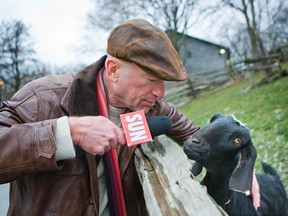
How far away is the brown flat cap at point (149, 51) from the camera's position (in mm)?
1815

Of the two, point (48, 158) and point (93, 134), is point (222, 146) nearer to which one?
point (93, 134)

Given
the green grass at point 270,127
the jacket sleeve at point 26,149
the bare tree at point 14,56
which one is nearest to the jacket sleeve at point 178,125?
the jacket sleeve at point 26,149

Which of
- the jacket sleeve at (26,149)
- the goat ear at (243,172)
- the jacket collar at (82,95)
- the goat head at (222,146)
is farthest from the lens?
the goat head at (222,146)

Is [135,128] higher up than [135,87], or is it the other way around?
[135,87]

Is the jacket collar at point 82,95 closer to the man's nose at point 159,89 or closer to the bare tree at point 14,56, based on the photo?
the man's nose at point 159,89

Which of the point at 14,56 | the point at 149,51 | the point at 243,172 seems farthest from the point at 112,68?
the point at 14,56

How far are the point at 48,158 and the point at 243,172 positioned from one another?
4.44 feet

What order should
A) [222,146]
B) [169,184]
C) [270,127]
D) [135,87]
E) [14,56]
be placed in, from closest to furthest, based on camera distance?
[169,184], [135,87], [222,146], [270,127], [14,56]

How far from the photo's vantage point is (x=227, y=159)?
2.45m

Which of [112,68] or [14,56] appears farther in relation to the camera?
[14,56]

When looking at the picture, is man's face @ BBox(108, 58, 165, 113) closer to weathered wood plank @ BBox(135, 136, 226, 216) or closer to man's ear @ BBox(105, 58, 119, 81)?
man's ear @ BBox(105, 58, 119, 81)

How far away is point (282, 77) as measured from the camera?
45.6 ft

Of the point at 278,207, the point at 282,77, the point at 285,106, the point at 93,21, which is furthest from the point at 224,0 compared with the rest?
the point at 278,207

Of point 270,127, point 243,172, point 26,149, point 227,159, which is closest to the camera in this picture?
point 26,149
